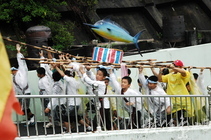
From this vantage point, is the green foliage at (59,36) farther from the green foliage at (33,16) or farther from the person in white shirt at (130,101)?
the person in white shirt at (130,101)

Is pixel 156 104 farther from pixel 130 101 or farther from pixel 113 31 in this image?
pixel 113 31

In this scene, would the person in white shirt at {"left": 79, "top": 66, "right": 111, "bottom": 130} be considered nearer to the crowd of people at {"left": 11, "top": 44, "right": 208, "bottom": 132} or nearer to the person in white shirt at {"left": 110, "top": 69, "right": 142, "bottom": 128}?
the crowd of people at {"left": 11, "top": 44, "right": 208, "bottom": 132}

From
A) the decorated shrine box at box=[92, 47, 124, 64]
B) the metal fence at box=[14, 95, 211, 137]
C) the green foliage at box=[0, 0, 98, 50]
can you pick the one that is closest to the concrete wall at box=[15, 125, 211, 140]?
the metal fence at box=[14, 95, 211, 137]

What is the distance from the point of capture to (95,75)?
1112 cm

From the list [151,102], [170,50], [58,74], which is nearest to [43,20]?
[170,50]

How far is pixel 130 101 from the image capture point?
9805 mm

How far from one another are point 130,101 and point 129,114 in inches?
9.8

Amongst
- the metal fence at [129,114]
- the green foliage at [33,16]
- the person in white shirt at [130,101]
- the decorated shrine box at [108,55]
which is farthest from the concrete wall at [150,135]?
the green foliage at [33,16]

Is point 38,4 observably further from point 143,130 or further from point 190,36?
point 143,130

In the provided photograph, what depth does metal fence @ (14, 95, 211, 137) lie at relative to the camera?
9.43m

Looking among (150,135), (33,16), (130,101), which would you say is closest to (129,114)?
(130,101)

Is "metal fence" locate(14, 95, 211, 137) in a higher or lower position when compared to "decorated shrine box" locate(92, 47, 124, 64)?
lower

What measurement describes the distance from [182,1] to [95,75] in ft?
45.4

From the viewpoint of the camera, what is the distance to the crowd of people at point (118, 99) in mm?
9703
